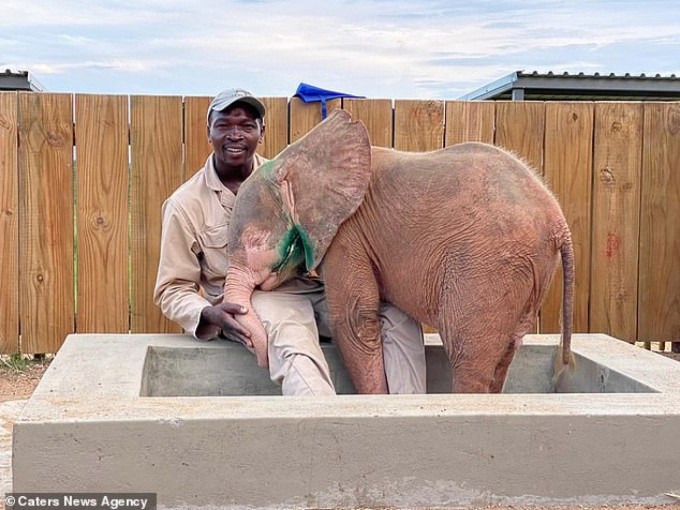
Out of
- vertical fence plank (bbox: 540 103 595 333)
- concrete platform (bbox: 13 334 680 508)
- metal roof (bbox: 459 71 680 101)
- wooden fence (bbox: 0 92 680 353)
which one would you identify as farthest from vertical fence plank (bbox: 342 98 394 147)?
metal roof (bbox: 459 71 680 101)

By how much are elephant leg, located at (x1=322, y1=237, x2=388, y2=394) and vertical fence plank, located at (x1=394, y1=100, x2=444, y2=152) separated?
2240 mm

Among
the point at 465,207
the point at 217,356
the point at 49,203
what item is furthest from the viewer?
the point at 49,203

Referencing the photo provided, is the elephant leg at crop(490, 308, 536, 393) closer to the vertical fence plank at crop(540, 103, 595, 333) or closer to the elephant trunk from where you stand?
the elephant trunk

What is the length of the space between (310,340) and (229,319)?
404 millimetres

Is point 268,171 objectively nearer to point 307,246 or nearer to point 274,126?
point 307,246

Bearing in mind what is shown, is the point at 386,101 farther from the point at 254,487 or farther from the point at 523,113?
the point at 254,487

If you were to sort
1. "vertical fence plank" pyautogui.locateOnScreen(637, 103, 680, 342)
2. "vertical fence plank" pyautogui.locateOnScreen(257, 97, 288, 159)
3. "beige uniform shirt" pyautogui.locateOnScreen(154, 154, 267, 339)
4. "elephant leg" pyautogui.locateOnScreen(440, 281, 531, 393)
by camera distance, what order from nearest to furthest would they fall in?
1. "elephant leg" pyautogui.locateOnScreen(440, 281, 531, 393)
2. "beige uniform shirt" pyautogui.locateOnScreen(154, 154, 267, 339)
3. "vertical fence plank" pyautogui.locateOnScreen(257, 97, 288, 159)
4. "vertical fence plank" pyautogui.locateOnScreen(637, 103, 680, 342)

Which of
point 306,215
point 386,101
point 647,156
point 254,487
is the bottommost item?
point 254,487

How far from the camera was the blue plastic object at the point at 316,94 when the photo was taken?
19.0 feet

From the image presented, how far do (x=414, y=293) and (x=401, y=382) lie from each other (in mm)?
516

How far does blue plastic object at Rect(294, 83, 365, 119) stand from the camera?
5.78m

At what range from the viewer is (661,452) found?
2996mm

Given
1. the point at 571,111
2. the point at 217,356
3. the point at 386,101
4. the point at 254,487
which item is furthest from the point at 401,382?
the point at 571,111

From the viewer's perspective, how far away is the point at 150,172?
5738mm
